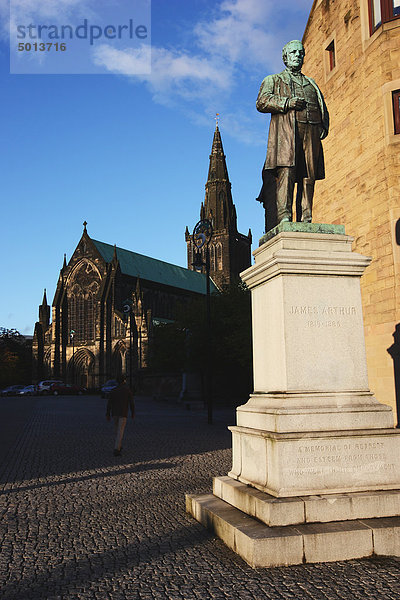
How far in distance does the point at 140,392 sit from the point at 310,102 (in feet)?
178

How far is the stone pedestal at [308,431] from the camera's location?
4309 mm

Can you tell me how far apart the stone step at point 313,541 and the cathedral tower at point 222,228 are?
3597 inches

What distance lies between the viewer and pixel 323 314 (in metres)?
5.30

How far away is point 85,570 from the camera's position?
4.23 meters

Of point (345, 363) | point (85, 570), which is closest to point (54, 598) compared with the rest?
point (85, 570)

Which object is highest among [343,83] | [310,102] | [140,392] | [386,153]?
[343,83]

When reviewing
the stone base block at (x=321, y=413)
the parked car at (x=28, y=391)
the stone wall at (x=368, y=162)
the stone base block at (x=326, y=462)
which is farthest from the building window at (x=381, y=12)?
the parked car at (x=28, y=391)

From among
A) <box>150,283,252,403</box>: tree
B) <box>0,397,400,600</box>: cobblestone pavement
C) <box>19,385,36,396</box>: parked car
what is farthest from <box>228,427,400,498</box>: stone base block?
<box>19,385,36,396</box>: parked car

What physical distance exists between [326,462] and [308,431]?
0.31m

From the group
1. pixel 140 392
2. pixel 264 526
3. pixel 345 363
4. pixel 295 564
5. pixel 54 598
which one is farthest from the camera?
pixel 140 392

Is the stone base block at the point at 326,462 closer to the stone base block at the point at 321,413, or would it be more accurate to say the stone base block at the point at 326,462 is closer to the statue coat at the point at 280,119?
the stone base block at the point at 321,413

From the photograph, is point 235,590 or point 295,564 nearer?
point 235,590

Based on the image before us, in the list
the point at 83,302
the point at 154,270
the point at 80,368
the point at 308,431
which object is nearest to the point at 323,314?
the point at 308,431

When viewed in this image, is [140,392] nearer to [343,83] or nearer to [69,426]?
[69,426]
